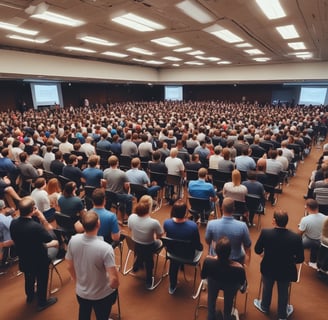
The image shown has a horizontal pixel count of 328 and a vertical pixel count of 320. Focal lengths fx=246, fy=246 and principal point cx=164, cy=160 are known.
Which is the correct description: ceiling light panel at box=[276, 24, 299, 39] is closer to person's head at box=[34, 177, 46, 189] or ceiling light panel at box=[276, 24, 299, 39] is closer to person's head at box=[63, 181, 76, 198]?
person's head at box=[63, 181, 76, 198]

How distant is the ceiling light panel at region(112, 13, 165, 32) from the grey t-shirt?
26.6ft

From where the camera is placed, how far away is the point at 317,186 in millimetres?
4602

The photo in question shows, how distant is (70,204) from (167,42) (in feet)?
37.5

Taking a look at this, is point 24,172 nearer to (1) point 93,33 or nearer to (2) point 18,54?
(1) point 93,33

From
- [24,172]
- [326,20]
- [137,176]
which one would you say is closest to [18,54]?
[24,172]

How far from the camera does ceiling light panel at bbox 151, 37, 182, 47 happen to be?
39.5 feet

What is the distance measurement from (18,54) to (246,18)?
42.2ft

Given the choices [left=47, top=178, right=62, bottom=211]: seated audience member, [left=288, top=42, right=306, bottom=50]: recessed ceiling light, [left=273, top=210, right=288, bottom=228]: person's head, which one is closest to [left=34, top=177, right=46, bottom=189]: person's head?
[left=47, top=178, right=62, bottom=211]: seated audience member

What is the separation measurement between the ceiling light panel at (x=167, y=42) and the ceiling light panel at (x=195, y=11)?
3407 millimetres

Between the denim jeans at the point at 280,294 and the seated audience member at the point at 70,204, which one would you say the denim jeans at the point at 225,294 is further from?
the seated audience member at the point at 70,204

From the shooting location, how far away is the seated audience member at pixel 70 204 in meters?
3.71

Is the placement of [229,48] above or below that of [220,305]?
above

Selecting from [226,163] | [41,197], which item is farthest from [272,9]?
[41,197]

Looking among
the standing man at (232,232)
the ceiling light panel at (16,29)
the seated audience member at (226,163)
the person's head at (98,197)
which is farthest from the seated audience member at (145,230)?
the ceiling light panel at (16,29)
